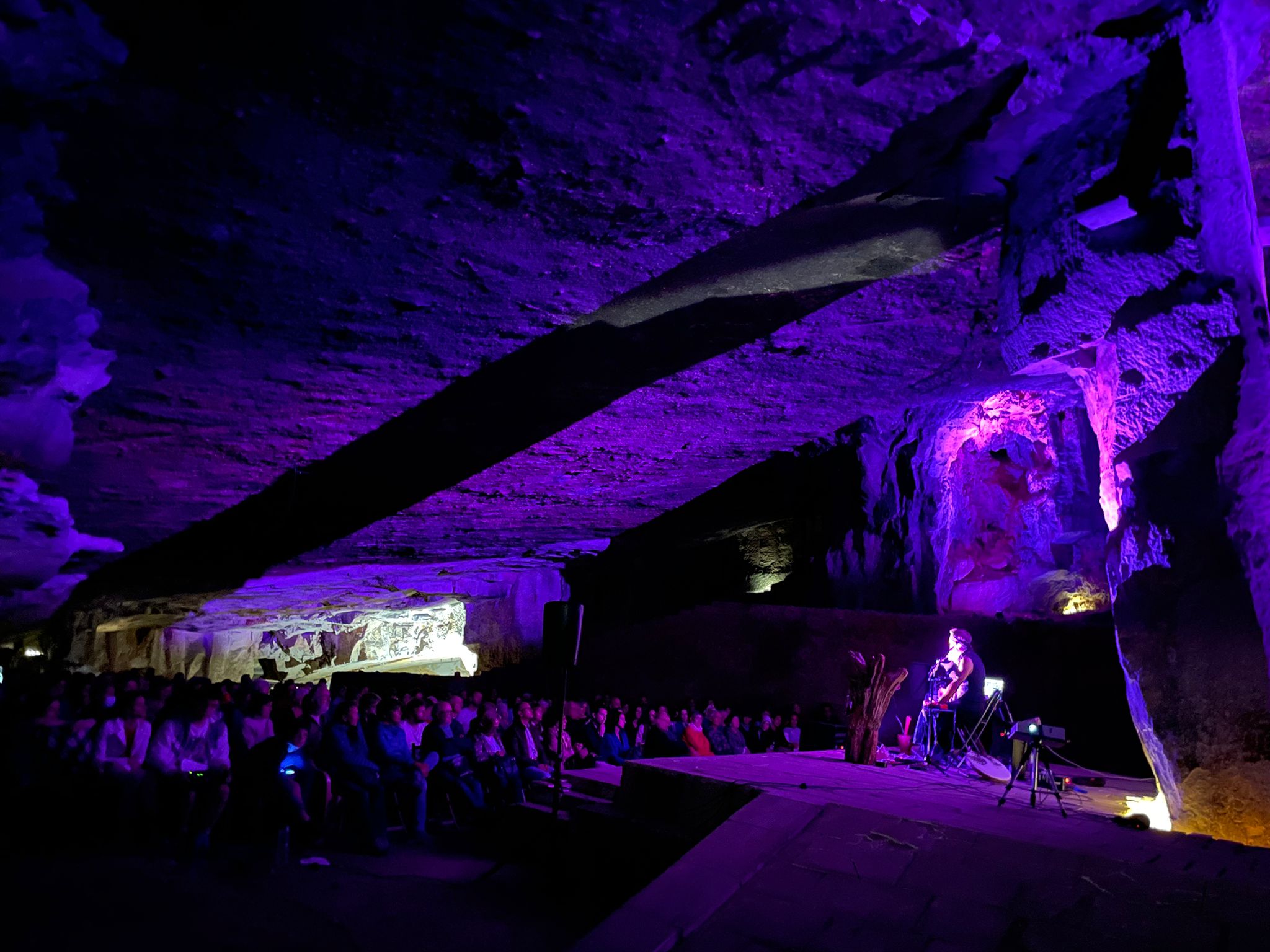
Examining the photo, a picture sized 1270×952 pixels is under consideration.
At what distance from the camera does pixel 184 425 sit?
798 cm

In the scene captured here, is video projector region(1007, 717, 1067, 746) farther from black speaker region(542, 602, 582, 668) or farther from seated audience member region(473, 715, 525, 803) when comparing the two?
seated audience member region(473, 715, 525, 803)

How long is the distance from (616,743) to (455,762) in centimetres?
263

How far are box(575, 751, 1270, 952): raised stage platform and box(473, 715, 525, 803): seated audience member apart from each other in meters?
3.07

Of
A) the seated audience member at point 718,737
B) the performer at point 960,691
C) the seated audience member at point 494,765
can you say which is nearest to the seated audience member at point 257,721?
the seated audience member at point 494,765

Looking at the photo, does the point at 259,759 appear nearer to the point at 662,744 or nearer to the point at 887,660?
the point at 662,744

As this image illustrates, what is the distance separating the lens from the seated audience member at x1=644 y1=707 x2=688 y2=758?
960 cm

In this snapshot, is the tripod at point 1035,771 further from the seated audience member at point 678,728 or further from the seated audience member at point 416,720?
the seated audience member at point 416,720

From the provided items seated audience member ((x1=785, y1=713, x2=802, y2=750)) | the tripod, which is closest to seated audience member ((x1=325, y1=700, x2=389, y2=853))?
the tripod

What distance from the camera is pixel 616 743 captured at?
32.9 ft

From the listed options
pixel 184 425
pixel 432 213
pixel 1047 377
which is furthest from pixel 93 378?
pixel 1047 377

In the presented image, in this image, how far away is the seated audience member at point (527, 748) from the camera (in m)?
8.25

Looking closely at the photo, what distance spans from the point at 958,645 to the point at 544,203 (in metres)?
6.25

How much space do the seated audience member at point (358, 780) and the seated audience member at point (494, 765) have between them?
1.15 metres

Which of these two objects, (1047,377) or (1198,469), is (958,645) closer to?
(1198,469)
